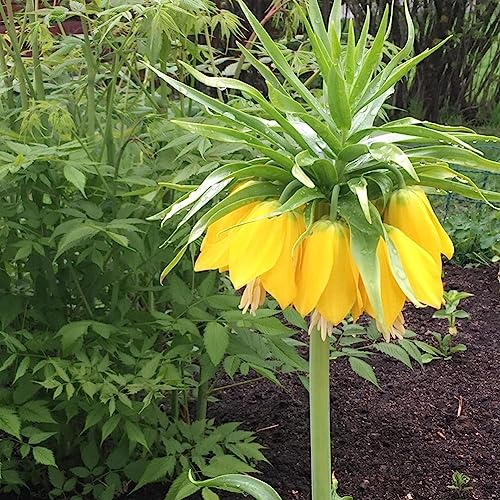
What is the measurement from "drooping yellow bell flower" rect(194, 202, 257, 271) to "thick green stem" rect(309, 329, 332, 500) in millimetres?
136

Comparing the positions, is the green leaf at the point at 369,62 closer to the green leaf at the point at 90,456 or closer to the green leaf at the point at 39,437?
the green leaf at the point at 39,437

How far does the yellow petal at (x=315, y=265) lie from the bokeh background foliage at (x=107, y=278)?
745 millimetres

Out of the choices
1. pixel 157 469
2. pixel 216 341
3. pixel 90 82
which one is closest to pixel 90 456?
pixel 157 469

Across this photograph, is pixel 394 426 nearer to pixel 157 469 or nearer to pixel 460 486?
pixel 460 486

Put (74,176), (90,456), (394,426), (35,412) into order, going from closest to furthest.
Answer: (74,176)
(35,412)
(90,456)
(394,426)

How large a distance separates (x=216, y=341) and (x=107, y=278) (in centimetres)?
30

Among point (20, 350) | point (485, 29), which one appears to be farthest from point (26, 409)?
point (485, 29)

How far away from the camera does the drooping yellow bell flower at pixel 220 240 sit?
90 cm

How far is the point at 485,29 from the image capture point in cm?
559

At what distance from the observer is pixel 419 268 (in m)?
0.82

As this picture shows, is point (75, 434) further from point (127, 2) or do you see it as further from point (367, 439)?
point (127, 2)

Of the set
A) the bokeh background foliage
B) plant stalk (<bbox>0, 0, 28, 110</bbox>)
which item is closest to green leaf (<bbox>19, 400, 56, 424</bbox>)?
the bokeh background foliage

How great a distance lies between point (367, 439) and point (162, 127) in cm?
112

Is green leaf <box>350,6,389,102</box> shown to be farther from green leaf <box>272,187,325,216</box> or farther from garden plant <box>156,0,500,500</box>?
green leaf <box>272,187,325,216</box>
